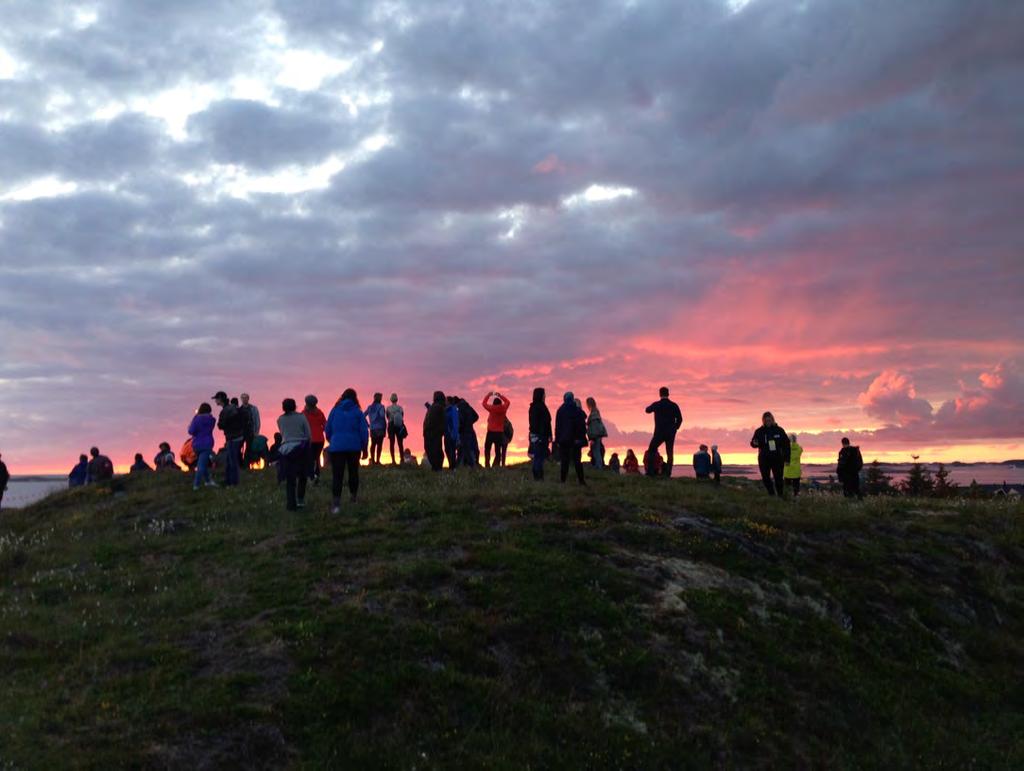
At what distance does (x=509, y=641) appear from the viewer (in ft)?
42.0

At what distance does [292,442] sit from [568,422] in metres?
8.75

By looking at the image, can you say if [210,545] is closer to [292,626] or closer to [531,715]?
[292,626]

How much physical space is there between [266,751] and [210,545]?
9879mm

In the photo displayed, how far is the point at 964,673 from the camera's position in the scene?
15.6 meters

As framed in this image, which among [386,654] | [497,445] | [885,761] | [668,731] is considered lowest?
[885,761]

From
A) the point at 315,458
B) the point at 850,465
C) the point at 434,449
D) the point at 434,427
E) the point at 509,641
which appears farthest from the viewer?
the point at 850,465

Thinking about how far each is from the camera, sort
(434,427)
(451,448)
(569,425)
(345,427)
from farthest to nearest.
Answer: (451,448) → (434,427) → (569,425) → (345,427)

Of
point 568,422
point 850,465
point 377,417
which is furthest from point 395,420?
point 850,465

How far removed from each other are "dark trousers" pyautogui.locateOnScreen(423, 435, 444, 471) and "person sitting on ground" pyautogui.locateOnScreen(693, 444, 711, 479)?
12.9 m

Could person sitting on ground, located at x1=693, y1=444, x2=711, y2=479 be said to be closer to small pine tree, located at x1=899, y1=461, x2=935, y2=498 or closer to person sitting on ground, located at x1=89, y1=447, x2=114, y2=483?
person sitting on ground, located at x1=89, y1=447, x2=114, y2=483

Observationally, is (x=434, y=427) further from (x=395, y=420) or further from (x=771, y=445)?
(x=771, y=445)

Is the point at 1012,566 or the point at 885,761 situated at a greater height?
the point at 1012,566

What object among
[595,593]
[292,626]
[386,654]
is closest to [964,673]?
[595,593]

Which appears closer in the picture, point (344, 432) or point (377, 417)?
point (344, 432)
